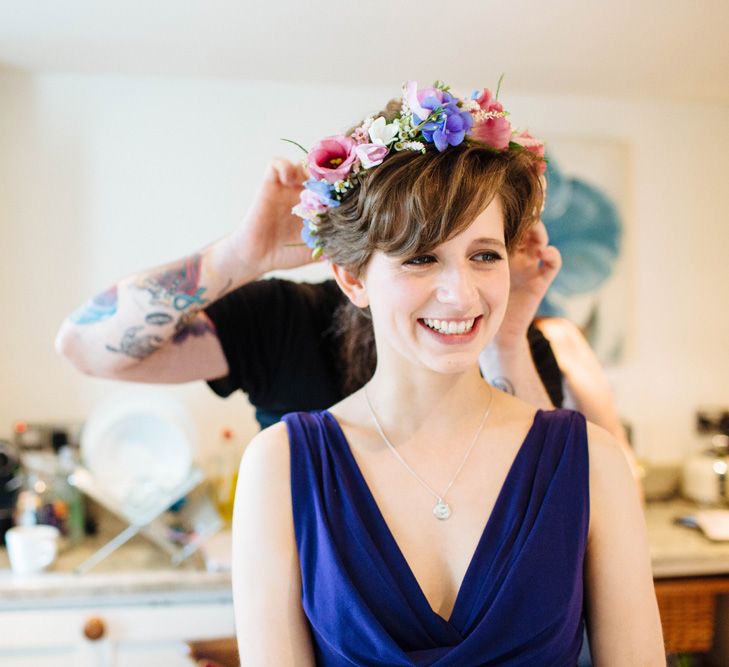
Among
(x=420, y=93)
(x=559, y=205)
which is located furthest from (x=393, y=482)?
(x=559, y=205)

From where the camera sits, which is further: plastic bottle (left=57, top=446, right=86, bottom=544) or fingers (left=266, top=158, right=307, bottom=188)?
plastic bottle (left=57, top=446, right=86, bottom=544)

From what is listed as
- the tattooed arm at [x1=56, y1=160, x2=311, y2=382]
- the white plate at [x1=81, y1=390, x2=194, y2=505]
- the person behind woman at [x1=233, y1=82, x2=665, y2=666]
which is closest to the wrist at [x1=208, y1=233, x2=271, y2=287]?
the tattooed arm at [x1=56, y1=160, x2=311, y2=382]

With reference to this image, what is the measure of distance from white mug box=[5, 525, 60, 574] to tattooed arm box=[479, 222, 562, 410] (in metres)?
1.60

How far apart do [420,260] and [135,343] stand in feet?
2.46

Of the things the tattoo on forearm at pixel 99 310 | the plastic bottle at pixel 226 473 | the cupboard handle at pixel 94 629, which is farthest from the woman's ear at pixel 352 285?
the plastic bottle at pixel 226 473

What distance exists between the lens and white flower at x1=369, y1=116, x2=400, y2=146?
1087mm

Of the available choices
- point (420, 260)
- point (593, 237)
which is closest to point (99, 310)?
point (420, 260)

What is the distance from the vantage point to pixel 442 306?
41.4 inches

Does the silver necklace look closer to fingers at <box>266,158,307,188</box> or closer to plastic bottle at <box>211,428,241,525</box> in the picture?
fingers at <box>266,158,307,188</box>

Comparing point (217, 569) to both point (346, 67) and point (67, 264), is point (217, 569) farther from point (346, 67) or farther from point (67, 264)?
point (346, 67)

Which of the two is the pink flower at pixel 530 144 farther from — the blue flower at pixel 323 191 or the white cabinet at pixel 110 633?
the white cabinet at pixel 110 633

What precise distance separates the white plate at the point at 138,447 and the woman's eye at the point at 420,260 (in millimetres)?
1780

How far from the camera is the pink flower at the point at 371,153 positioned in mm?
1078

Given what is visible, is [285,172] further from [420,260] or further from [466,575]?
[466,575]
